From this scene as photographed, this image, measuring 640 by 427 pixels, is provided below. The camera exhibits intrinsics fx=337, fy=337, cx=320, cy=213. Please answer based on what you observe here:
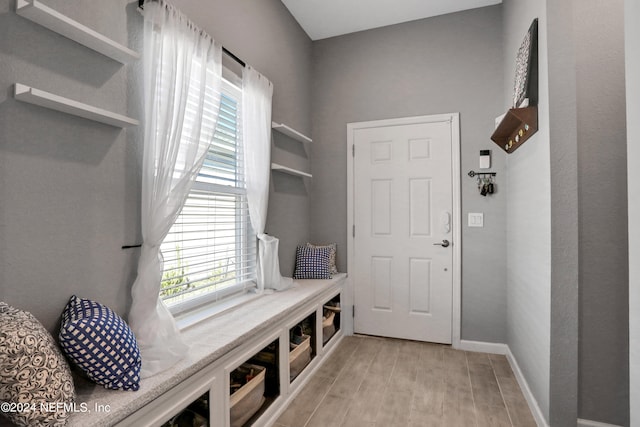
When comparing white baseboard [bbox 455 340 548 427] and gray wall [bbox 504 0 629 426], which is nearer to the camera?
gray wall [bbox 504 0 629 426]

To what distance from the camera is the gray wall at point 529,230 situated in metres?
1.89

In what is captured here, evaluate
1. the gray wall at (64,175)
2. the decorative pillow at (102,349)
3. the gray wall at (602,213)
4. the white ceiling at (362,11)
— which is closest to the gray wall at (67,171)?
the gray wall at (64,175)

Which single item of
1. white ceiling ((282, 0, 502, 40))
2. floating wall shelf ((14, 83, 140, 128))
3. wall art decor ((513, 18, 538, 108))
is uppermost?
white ceiling ((282, 0, 502, 40))

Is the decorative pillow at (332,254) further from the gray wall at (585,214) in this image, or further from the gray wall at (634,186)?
the gray wall at (634,186)

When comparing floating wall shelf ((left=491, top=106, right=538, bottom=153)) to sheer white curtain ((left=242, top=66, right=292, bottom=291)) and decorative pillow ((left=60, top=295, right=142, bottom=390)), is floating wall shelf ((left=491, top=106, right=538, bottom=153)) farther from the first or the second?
decorative pillow ((left=60, top=295, right=142, bottom=390))

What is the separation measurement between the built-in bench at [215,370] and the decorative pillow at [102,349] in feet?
0.17

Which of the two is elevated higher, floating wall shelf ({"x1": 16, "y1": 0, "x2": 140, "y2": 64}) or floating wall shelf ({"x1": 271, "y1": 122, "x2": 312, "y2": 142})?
floating wall shelf ({"x1": 271, "y1": 122, "x2": 312, "y2": 142})

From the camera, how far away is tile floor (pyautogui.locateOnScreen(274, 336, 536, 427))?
2.06 metres

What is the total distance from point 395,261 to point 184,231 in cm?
214

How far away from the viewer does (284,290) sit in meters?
2.68

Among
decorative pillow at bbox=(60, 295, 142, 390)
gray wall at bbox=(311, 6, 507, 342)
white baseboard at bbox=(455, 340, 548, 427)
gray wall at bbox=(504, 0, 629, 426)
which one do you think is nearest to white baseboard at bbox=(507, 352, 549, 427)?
white baseboard at bbox=(455, 340, 548, 427)

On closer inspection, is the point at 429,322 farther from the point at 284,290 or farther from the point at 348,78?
the point at 348,78

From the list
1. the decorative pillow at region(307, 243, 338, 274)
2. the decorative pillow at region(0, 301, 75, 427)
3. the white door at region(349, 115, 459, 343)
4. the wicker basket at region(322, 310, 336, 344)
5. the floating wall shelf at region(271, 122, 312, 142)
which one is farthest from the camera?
the decorative pillow at region(307, 243, 338, 274)

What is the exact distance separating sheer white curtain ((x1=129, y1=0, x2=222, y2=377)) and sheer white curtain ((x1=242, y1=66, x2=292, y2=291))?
607mm
